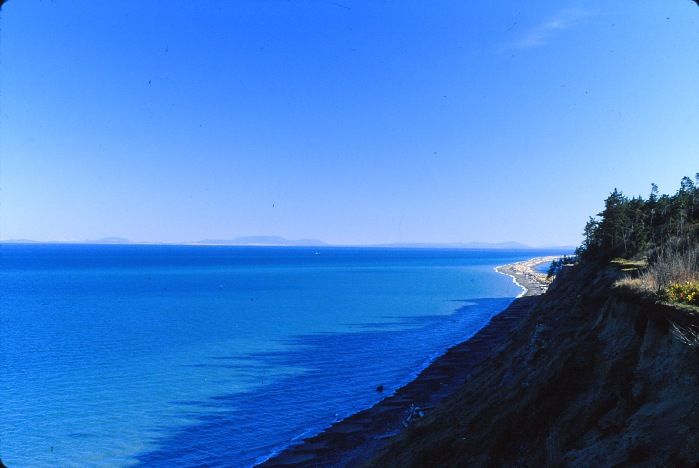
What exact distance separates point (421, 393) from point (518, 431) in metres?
18.4

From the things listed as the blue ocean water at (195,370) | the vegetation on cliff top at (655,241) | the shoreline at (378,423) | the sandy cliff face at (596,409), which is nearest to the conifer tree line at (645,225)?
the vegetation on cliff top at (655,241)

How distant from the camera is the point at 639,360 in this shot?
10414 mm

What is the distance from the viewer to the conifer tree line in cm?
2156

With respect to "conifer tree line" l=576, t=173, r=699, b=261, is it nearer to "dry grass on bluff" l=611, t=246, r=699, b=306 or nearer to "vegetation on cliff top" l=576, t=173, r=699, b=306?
"vegetation on cliff top" l=576, t=173, r=699, b=306

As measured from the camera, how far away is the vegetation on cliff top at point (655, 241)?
1095 cm

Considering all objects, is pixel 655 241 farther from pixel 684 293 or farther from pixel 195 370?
pixel 195 370

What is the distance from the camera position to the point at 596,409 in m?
10.5

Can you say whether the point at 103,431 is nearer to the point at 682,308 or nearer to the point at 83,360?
the point at 83,360

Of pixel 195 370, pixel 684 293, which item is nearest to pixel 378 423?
pixel 684 293

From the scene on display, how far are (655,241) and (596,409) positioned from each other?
16.9 metres

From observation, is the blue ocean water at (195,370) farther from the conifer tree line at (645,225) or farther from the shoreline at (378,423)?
the conifer tree line at (645,225)

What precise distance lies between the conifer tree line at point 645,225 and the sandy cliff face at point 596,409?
264 inches

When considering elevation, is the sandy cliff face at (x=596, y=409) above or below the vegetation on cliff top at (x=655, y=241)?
below

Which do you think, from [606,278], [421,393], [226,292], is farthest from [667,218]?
[226,292]
